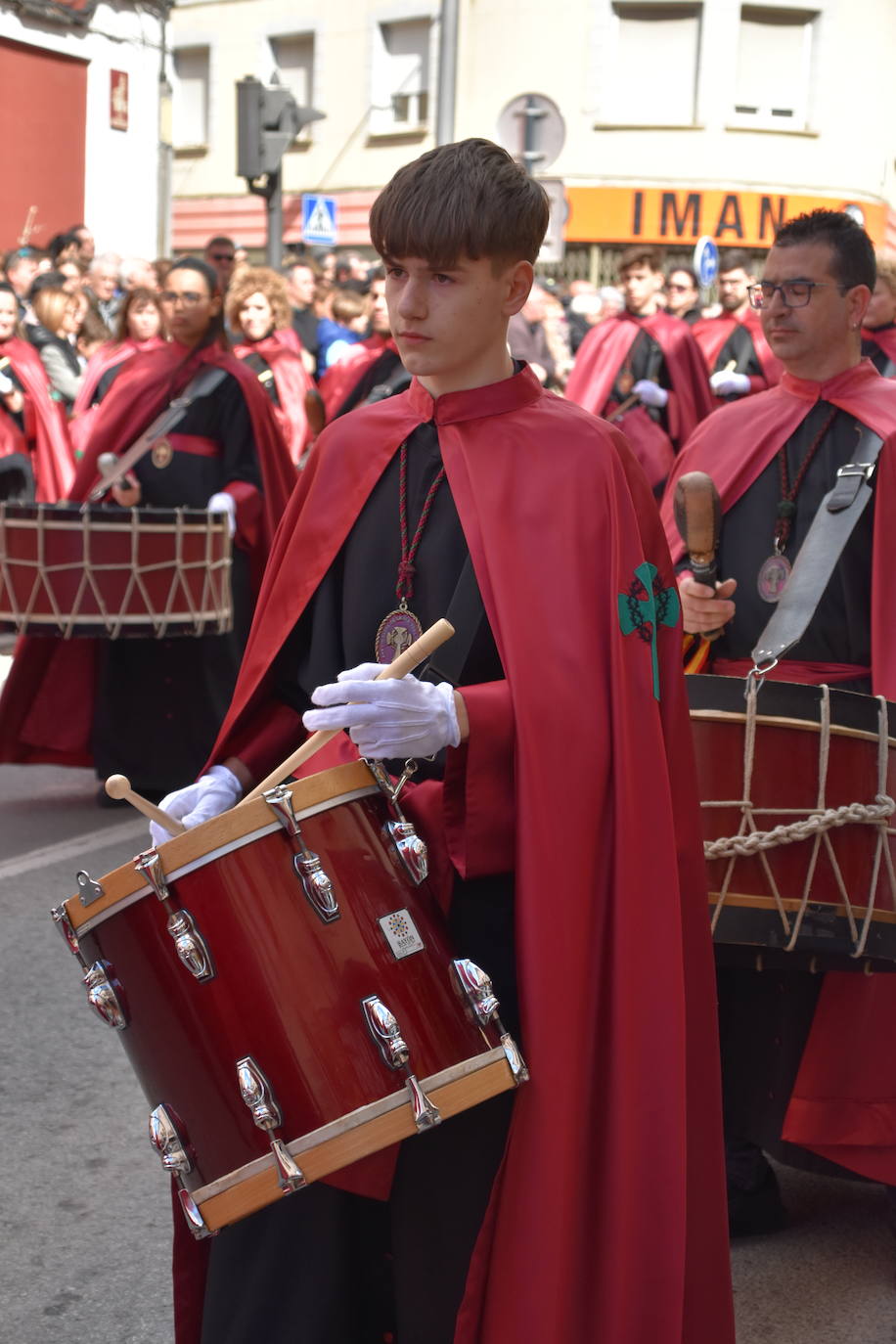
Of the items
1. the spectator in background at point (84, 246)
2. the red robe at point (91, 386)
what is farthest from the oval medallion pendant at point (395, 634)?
the spectator in background at point (84, 246)

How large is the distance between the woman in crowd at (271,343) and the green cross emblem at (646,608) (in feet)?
24.3

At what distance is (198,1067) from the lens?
7.12ft

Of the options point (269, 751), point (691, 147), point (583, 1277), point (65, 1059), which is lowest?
point (65, 1059)

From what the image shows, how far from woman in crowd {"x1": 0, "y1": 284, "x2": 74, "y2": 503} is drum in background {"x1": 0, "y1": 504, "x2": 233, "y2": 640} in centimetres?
460

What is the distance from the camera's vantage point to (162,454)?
693 cm

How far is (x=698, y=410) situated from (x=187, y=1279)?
789 centimetres

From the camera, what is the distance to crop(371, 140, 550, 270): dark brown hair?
7.84ft

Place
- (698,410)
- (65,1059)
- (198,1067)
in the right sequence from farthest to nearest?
(698,410) < (65,1059) < (198,1067)

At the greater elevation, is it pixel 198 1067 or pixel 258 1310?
pixel 198 1067

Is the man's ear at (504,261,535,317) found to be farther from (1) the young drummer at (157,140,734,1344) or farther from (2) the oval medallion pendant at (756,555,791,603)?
(2) the oval medallion pendant at (756,555,791,603)

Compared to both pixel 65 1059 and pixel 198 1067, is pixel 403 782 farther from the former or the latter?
pixel 65 1059

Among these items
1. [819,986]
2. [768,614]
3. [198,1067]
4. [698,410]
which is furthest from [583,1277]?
[698,410]

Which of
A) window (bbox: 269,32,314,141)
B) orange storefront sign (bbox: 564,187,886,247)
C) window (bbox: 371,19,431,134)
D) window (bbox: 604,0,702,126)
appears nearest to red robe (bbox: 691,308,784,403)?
orange storefront sign (bbox: 564,187,886,247)

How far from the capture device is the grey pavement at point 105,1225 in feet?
10.8
